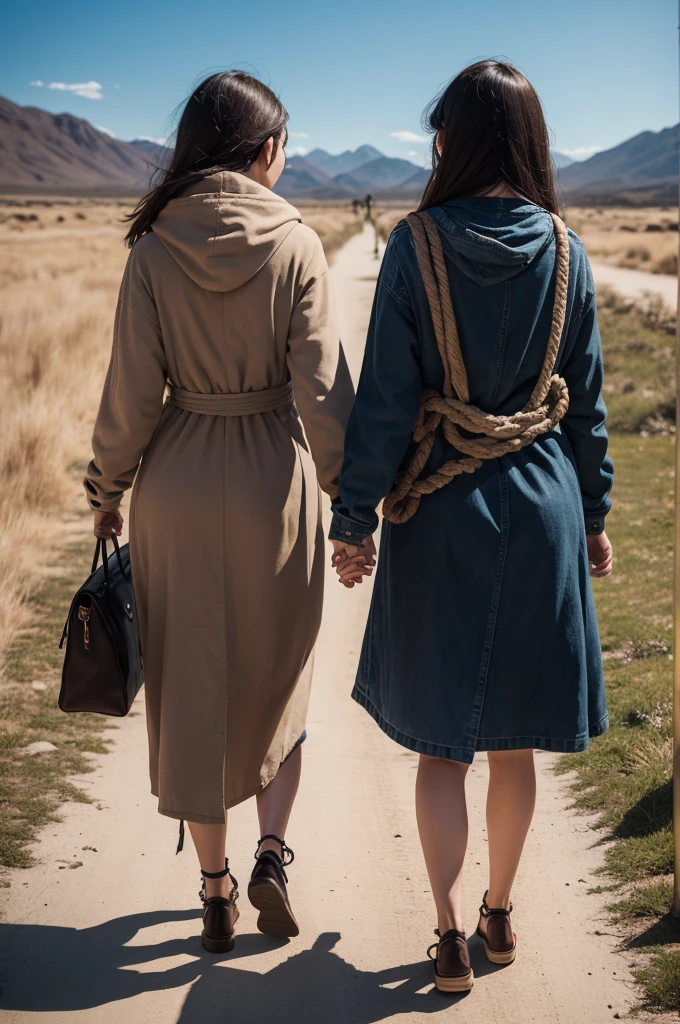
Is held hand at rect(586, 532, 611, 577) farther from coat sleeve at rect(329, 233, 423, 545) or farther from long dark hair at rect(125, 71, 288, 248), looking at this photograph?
long dark hair at rect(125, 71, 288, 248)

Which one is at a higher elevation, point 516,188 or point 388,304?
point 516,188

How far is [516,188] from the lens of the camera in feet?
→ 7.19

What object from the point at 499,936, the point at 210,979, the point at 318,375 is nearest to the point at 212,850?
the point at 210,979

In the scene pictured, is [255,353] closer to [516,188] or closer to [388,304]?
[388,304]

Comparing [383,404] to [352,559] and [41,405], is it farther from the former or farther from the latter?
[41,405]

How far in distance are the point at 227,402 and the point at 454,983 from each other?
57.8 inches

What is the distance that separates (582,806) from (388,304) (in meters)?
1.92

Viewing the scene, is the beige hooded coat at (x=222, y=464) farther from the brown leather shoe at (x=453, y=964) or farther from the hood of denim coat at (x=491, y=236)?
the brown leather shoe at (x=453, y=964)

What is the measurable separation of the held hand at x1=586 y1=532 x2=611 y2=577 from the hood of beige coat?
1042 mm

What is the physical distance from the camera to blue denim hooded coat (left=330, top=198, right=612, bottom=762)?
2158mm

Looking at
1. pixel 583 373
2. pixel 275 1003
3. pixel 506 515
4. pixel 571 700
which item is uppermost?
pixel 583 373

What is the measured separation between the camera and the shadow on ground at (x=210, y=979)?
2.37 meters

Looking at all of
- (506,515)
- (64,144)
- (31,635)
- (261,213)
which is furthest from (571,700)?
(64,144)

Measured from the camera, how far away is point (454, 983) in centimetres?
237
